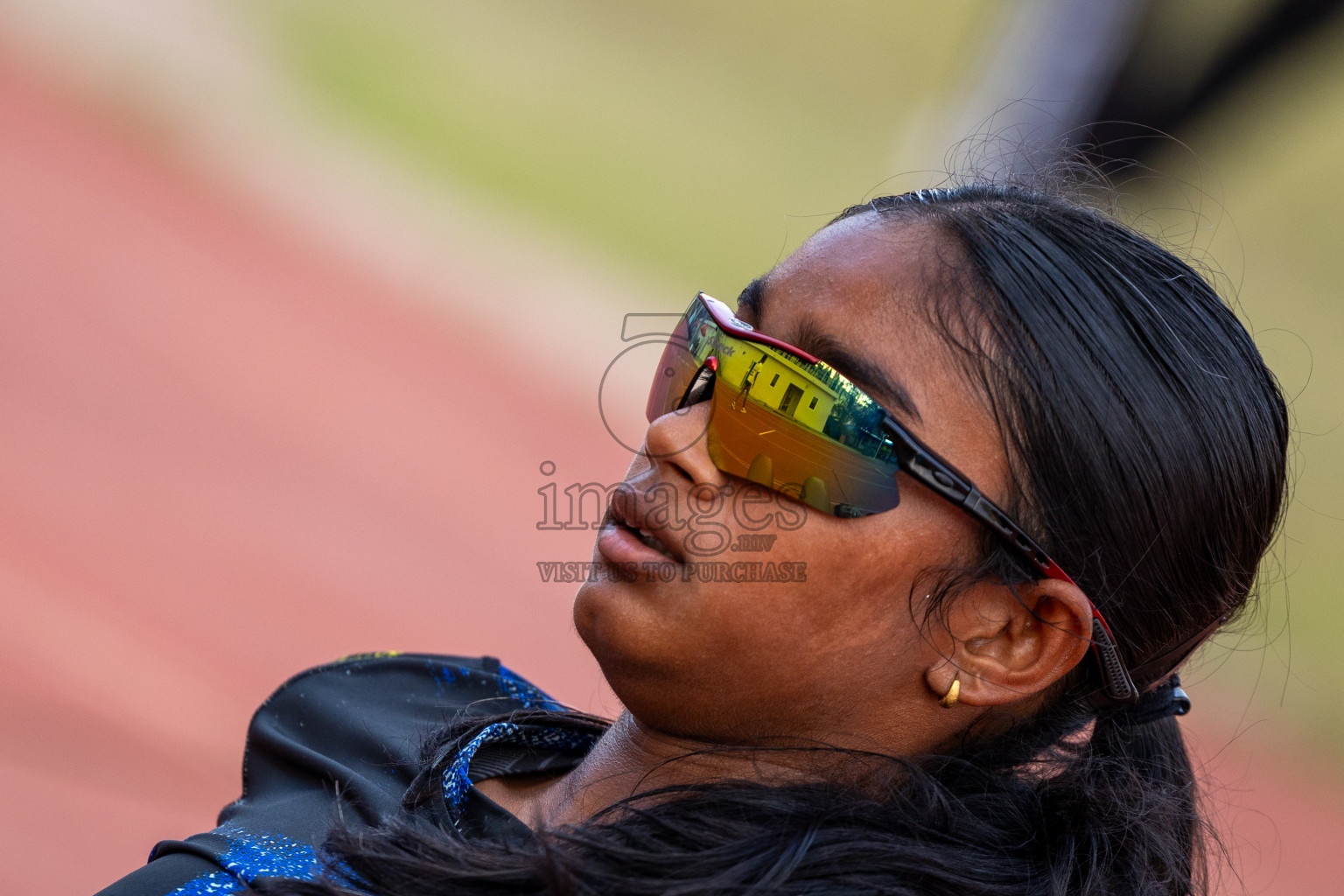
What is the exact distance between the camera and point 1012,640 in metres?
1.67

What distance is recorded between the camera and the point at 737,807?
1.53 meters

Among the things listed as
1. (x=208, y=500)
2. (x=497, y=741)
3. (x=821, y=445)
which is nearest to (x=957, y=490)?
(x=821, y=445)

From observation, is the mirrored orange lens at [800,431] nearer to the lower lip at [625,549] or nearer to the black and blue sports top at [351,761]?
the lower lip at [625,549]

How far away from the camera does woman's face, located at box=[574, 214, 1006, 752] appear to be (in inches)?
62.1

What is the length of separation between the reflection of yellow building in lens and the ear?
37 centimetres

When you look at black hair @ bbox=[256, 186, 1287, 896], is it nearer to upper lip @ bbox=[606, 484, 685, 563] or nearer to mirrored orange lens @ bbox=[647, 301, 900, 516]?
mirrored orange lens @ bbox=[647, 301, 900, 516]

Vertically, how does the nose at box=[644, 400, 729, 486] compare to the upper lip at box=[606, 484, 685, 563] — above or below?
above

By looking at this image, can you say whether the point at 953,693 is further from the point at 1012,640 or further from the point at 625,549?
the point at 625,549

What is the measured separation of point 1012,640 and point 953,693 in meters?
0.13

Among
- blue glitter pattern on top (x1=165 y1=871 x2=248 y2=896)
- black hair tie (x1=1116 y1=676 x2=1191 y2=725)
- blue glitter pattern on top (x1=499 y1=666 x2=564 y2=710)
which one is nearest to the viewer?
blue glitter pattern on top (x1=165 y1=871 x2=248 y2=896)

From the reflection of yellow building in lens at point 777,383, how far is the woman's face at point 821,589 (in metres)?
0.06

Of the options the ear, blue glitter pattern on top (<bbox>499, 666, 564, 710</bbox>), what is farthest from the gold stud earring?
blue glitter pattern on top (<bbox>499, 666, 564, 710</bbox>)

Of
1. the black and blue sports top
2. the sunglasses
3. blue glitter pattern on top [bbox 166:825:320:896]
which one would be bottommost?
blue glitter pattern on top [bbox 166:825:320:896]

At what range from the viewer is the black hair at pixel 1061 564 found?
143cm
